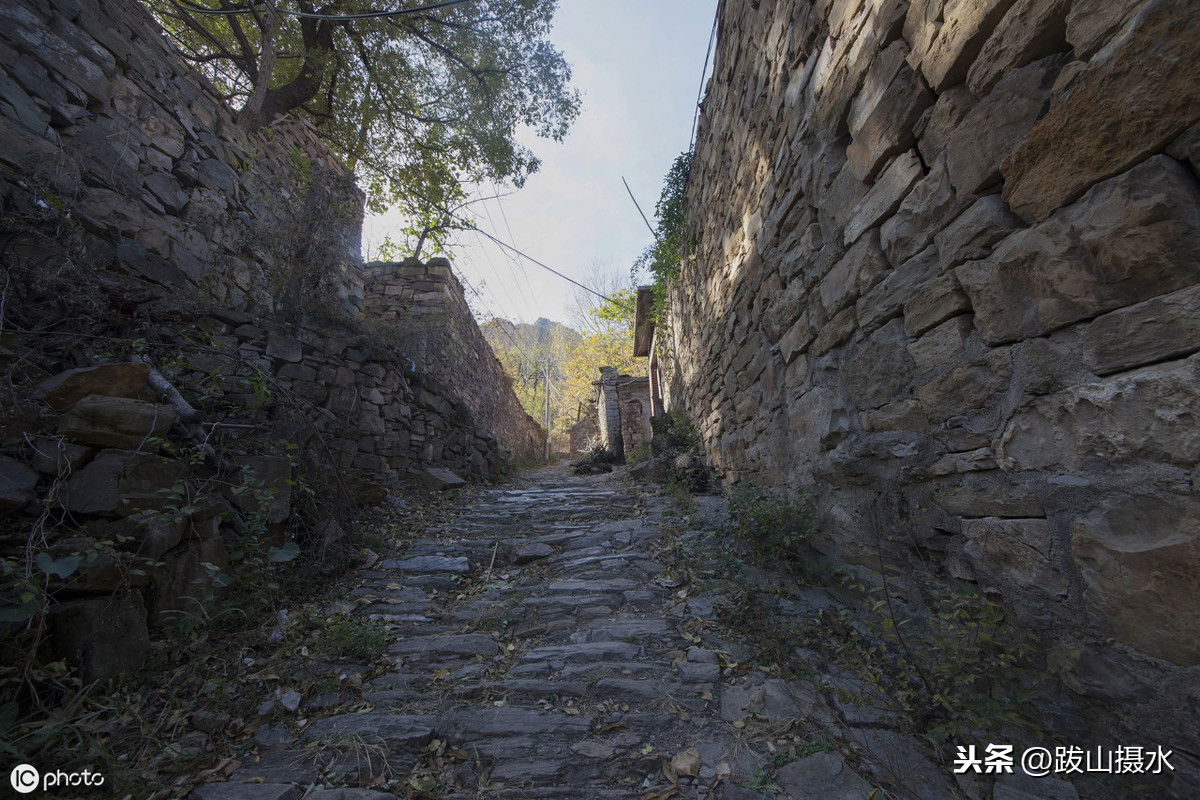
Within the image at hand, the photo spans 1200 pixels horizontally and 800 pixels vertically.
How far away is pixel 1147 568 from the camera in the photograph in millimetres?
1054

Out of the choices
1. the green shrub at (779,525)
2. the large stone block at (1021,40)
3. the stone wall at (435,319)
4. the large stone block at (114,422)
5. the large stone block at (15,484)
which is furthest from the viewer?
the stone wall at (435,319)

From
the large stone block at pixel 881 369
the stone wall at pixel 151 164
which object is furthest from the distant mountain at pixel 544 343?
the large stone block at pixel 881 369

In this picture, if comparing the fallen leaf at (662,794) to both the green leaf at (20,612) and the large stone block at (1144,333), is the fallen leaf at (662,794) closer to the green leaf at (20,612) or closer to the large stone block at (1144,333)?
the large stone block at (1144,333)

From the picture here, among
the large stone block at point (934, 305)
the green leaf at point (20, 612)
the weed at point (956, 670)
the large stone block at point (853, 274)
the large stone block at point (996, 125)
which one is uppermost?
the large stone block at point (996, 125)

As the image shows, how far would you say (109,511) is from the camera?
1934 mm

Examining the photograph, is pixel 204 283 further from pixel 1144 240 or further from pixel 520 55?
pixel 520 55

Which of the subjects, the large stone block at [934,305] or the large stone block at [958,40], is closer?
the large stone block at [958,40]

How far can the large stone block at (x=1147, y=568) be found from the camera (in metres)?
1.00

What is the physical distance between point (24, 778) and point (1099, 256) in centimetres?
304

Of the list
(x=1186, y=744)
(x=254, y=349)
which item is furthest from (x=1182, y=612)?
(x=254, y=349)

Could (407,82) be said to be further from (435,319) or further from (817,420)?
(817,420)

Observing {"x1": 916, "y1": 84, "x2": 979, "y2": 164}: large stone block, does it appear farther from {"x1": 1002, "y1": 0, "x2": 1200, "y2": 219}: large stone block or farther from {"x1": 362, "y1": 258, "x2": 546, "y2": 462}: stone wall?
{"x1": 362, "y1": 258, "x2": 546, "y2": 462}: stone wall

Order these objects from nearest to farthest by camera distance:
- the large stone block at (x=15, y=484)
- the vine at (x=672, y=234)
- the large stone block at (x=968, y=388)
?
the large stone block at (x=968, y=388) → the large stone block at (x=15, y=484) → the vine at (x=672, y=234)

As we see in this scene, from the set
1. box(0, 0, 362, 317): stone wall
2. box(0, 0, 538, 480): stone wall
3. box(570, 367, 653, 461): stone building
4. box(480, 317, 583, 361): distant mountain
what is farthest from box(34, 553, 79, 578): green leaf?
box(480, 317, 583, 361): distant mountain
